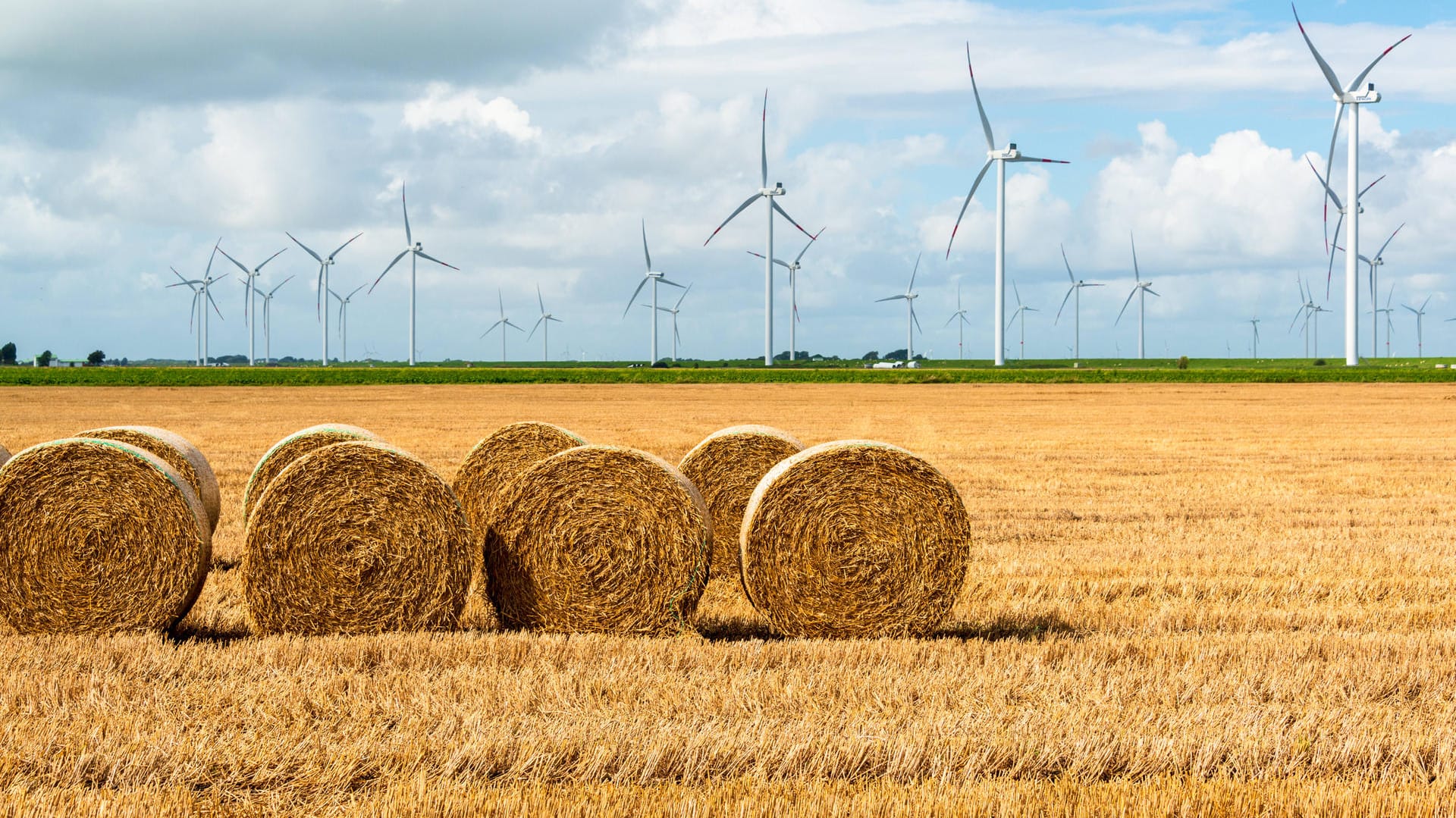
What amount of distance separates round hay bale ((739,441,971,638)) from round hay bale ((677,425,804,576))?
227cm

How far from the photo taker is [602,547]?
9219 millimetres

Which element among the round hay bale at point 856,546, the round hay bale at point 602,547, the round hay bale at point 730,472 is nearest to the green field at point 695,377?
the round hay bale at point 730,472

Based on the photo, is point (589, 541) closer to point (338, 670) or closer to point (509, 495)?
point (509, 495)

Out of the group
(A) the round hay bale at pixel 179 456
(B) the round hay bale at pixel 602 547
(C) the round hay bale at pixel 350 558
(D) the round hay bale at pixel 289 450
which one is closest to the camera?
(C) the round hay bale at pixel 350 558

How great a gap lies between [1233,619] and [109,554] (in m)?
8.25

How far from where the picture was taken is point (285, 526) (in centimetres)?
897

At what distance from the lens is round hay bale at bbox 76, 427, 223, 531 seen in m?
12.5

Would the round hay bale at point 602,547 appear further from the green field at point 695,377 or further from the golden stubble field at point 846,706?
the green field at point 695,377

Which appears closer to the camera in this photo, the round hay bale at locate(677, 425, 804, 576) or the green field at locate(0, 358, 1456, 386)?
the round hay bale at locate(677, 425, 804, 576)

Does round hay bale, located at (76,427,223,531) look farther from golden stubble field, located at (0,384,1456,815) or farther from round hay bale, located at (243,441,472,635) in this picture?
round hay bale, located at (243,441,472,635)

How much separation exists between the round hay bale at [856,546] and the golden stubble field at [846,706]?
416mm

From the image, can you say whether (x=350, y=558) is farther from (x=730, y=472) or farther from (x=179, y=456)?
(x=179, y=456)

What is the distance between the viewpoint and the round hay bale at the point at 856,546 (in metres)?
9.22

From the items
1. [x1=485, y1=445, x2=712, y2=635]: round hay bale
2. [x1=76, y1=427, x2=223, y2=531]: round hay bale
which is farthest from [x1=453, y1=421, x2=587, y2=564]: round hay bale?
[x1=485, y1=445, x2=712, y2=635]: round hay bale
